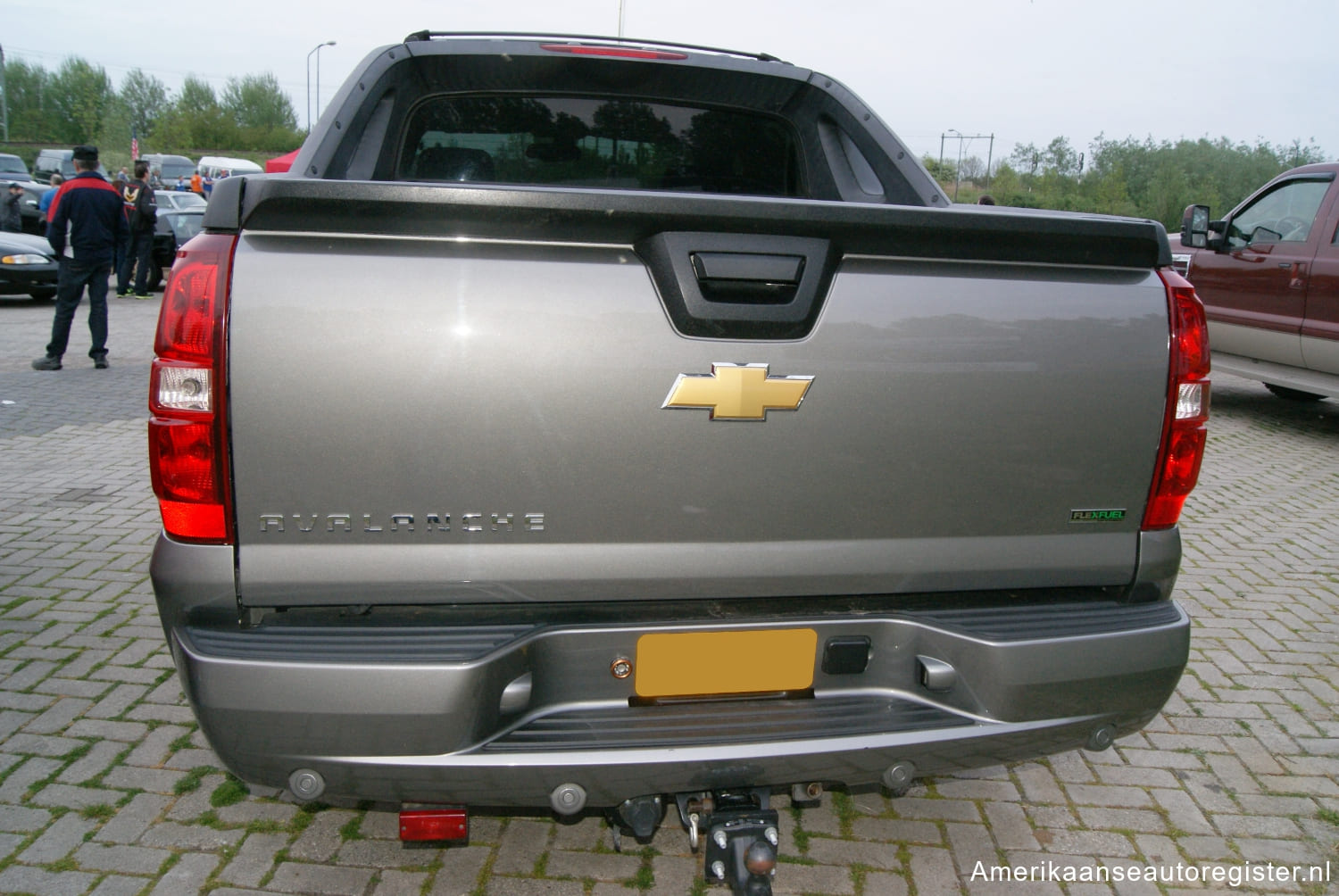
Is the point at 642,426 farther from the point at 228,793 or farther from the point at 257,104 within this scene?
the point at 257,104

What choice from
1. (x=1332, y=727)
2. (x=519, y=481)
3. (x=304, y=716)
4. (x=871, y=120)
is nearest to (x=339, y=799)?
(x=304, y=716)

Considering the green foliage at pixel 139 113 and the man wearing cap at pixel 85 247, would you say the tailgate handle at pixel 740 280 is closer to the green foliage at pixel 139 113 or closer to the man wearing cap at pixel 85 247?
the man wearing cap at pixel 85 247

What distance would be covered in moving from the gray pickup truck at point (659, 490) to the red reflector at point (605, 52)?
55.9 inches

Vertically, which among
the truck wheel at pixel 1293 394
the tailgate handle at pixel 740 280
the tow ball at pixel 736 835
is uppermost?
the tailgate handle at pixel 740 280

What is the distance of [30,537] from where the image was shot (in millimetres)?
4879

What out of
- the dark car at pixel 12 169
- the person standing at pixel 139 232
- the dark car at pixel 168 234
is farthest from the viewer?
the dark car at pixel 12 169

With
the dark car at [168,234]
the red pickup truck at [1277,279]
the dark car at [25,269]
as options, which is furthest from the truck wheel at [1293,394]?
the dark car at [168,234]

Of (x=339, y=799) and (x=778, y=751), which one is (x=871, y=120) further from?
(x=339, y=799)

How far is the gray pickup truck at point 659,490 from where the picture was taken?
6.17 feet

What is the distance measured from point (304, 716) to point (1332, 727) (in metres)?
3.32

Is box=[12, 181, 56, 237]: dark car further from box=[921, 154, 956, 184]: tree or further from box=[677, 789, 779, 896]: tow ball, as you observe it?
box=[921, 154, 956, 184]: tree

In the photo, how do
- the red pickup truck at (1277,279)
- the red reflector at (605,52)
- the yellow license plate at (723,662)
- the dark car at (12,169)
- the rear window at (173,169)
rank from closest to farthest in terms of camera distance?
the yellow license plate at (723,662), the red reflector at (605,52), the red pickup truck at (1277,279), the dark car at (12,169), the rear window at (173,169)

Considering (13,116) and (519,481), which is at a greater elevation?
(13,116)

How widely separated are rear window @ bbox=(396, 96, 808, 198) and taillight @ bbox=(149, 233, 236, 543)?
5.23 feet
